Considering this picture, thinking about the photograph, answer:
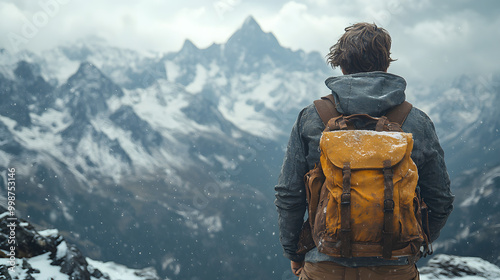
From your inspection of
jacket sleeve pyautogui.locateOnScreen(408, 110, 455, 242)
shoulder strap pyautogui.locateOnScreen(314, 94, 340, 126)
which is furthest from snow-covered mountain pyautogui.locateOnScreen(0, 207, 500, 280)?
shoulder strap pyautogui.locateOnScreen(314, 94, 340, 126)

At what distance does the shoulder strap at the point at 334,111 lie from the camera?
388 centimetres

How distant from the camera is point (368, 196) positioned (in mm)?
3312

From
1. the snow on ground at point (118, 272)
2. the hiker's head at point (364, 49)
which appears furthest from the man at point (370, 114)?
the snow on ground at point (118, 272)

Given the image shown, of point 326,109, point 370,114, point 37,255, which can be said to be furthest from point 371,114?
point 37,255

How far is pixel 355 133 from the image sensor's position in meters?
3.48

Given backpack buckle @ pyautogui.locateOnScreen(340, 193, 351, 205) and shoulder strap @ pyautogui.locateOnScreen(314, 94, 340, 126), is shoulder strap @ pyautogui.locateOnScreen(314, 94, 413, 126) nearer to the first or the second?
shoulder strap @ pyautogui.locateOnScreen(314, 94, 340, 126)

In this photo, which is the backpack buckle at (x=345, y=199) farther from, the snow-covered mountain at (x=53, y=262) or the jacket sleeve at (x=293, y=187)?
the snow-covered mountain at (x=53, y=262)

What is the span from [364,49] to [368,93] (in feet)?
2.06

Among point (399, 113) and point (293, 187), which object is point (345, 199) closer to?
point (293, 187)

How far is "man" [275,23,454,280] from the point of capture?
12.3 feet

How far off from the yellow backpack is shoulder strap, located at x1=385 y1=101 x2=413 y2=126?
1.26 feet

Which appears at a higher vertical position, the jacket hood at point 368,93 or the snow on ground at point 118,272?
the jacket hood at point 368,93

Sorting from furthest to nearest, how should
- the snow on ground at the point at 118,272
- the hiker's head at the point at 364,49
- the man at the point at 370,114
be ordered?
the snow on ground at the point at 118,272, the hiker's head at the point at 364,49, the man at the point at 370,114

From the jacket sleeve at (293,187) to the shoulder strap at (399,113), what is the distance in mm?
974
